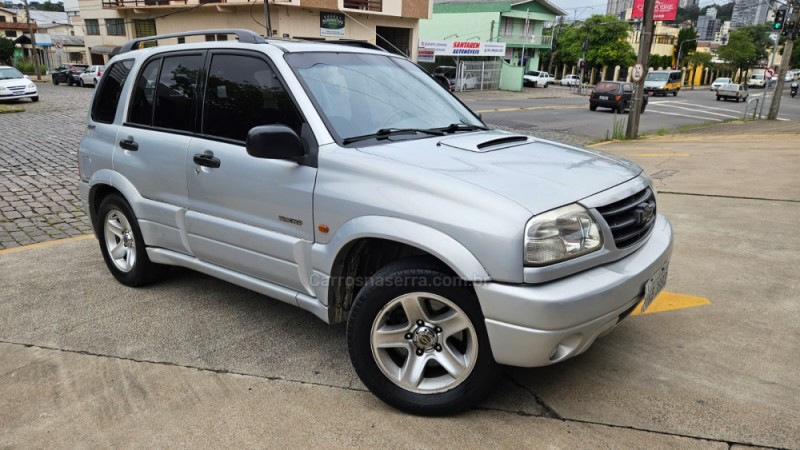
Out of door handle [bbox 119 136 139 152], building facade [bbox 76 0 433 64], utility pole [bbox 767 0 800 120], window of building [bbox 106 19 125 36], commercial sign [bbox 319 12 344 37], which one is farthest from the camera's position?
window of building [bbox 106 19 125 36]

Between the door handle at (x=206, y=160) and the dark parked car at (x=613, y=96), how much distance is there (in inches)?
1050

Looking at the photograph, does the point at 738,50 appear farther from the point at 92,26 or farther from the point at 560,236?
the point at 560,236

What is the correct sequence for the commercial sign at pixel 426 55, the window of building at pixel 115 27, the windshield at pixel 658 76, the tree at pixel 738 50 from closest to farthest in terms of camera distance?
the commercial sign at pixel 426 55 → the window of building at pixel 115 27 → the windshield at pixel 658 76 → the tree at pixel 738 50

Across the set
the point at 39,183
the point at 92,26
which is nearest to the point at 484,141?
the point at 39,183

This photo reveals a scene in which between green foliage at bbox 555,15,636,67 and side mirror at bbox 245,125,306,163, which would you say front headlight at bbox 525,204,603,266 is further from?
green foliage at bbox 555,15,636,67

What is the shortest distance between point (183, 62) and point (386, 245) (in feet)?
6.62

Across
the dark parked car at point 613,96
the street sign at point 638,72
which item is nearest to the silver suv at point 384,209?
the street sign at point 638,72

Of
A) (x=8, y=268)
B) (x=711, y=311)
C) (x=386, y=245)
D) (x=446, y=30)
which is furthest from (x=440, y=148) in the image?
(x=446, y=30)

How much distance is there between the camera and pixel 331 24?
3450cm

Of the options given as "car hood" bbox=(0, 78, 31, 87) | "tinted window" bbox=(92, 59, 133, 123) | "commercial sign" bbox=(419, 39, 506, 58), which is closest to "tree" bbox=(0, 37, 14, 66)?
"commercial sign" bbox=(419, 39, 506, 58)

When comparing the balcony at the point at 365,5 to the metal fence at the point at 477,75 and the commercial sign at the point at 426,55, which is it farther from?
the metal fence at the point at 477,75

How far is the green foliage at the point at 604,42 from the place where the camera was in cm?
6116

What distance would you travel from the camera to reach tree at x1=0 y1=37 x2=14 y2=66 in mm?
54372

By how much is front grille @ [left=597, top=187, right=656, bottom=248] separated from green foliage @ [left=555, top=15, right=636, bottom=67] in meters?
61.8
